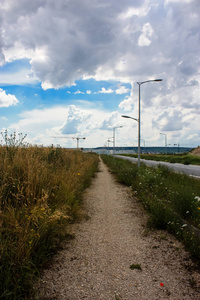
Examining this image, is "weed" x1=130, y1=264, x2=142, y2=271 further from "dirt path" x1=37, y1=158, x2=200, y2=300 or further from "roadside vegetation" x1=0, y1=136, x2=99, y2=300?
"roadside vegetation" x1=0, y1=136, x2=99, y2=300

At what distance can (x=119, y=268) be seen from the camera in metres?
3.52

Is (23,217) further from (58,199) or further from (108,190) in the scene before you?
(108,190)

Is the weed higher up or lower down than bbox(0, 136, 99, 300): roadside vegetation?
lower down

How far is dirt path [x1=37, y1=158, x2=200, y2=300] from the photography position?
9.56ft

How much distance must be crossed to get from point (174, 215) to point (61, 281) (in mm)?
3056

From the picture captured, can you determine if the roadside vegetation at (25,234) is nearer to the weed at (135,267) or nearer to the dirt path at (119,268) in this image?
the dirt path at (119,268)

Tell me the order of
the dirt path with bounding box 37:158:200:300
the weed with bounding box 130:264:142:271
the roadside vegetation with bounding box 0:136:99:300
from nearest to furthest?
the roadside vegetation with bounding box 0:136:99:300 < the dirt path with bounding box 37:158:200:300 < the weed with bounding box 130:264:142:271

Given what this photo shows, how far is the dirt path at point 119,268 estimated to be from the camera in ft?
9.56

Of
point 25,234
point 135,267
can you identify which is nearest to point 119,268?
point 135,267

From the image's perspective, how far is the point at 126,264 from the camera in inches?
144

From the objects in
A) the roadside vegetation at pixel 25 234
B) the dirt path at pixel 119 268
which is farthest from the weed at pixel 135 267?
the roadside vegetation at pixel 25 234

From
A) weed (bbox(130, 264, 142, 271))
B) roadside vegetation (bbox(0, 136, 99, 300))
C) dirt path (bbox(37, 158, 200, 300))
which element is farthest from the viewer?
weed (bbox(130, 264, 142, 271))

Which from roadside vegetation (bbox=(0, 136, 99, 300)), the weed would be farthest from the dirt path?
roadside vegetation (bbox=(0, 136, 99, 300))

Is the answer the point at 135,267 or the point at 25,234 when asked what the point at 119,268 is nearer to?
the point at 135,267
